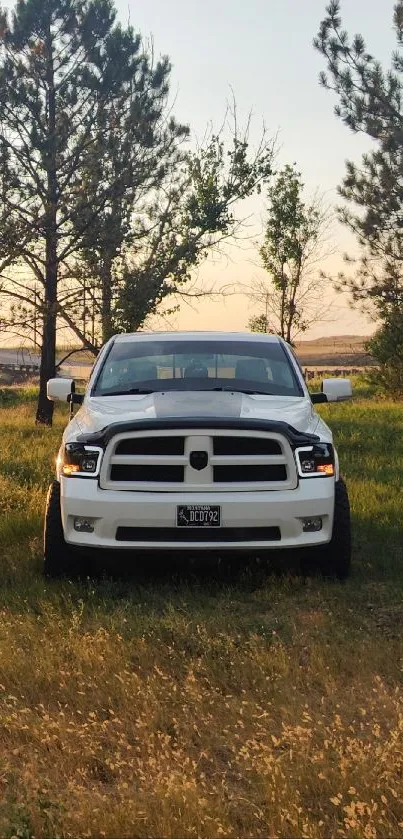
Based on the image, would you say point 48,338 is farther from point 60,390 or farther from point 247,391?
point 247,391

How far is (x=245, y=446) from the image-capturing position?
519 cm

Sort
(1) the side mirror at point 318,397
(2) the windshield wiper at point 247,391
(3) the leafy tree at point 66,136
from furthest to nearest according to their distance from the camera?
(3) the leafy tree at point 66,136 → (1) the side mirror at point 318,397 → (2) the windshield wiper at point 247,391

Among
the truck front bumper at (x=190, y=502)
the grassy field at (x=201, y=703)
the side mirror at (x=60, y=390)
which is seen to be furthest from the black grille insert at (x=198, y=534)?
the side mirror at (x=60, y=390)

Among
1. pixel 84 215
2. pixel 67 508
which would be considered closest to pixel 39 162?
pixel 84 215

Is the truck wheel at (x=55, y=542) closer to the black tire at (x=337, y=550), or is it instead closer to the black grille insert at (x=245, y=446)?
the black grille insert at (x=245, y=446)

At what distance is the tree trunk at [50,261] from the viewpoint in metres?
16.4

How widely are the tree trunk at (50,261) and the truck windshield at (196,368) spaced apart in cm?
1042

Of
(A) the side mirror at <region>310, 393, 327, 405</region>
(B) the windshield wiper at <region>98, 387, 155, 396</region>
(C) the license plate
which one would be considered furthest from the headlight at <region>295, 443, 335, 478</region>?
(B) the windshield wiper at <region>98, 387, 155, 396</region>

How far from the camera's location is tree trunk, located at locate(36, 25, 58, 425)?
1636 cm

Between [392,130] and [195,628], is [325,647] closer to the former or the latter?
[195,628]

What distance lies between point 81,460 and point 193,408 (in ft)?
2.71

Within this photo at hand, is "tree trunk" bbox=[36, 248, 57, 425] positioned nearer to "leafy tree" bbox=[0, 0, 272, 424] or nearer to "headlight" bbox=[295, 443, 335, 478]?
"leafy tree" bbox=[0, 0, 272, 424]

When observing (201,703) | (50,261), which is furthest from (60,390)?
(50,261)

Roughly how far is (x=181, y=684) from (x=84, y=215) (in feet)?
45.1
